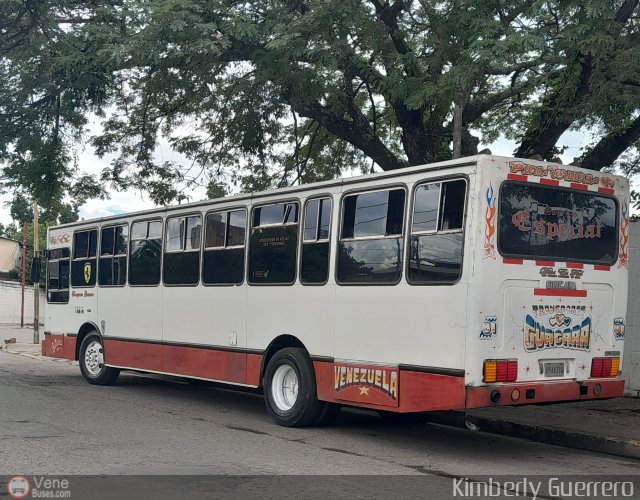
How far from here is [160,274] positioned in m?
13.2

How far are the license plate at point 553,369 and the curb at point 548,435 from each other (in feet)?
3.71

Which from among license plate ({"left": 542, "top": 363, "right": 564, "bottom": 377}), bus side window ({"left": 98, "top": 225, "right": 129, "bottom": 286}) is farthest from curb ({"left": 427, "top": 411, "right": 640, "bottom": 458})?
bus side window ({"left": 98, "top": 225, "right": 129, "bottom": 286})

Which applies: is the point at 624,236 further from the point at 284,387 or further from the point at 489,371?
the point at 284,387

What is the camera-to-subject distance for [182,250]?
12766 mm

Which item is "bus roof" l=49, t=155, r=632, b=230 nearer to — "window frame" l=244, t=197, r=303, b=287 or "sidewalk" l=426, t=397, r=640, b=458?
"window frame" l=244, t=197, r=303, b=287

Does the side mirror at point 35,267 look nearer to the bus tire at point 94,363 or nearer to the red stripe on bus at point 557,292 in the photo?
the bus tire at point 94,363

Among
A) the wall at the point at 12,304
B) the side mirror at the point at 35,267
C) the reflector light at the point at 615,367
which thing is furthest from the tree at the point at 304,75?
the wall at the point at 12,304

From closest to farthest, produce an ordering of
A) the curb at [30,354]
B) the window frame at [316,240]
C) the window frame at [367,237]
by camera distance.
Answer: the window frame at [367,237], the window frame at [316,240], the curb at [30,354]

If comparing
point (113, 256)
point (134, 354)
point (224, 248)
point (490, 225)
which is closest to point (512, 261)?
point (490, 225)

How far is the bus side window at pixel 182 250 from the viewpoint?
491 inches

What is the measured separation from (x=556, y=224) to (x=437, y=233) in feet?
4.46

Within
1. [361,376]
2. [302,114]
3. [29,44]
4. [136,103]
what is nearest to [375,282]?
[361,376]

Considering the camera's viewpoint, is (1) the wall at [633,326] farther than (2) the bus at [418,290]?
Yes

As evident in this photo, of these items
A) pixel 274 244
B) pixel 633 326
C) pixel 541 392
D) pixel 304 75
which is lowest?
pixel 541 392
